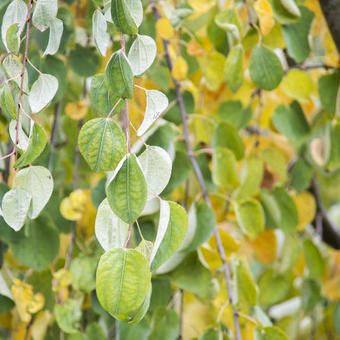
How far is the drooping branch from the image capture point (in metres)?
0.58

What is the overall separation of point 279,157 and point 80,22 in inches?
13.7

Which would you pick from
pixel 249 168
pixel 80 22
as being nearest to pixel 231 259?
pixel 249 168

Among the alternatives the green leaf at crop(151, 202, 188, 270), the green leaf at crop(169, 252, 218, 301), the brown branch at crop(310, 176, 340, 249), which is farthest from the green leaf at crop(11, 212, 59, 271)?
the brown branch at crop(310, 176, 340, 249)

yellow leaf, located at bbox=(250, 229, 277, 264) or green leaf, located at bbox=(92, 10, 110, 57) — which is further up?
green leaf, located at bbox=(92, 10, 110, 57)

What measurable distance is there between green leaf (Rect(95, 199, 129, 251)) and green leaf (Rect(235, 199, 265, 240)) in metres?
0.26

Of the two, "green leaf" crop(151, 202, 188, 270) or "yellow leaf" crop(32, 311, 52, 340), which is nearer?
"green leaf" crop(151, 202, 188, 270)

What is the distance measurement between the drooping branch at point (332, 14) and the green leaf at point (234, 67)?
137 mm

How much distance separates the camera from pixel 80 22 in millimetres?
740

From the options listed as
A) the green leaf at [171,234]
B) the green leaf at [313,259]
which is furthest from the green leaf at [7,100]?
the green leaf at [313,259]

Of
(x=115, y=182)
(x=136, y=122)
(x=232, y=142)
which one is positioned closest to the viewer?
(x=115, y=182)

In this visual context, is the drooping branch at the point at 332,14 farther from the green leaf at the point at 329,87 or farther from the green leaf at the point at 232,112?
the green leaf at the point at 232,112

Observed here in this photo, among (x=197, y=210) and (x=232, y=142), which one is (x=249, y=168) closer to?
(x=232, y=142)

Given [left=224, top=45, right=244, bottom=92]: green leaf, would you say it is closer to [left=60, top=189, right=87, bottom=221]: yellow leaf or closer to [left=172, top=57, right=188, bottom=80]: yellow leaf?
[left=172, top=57, right=188, bottom=80]: yellow leaf

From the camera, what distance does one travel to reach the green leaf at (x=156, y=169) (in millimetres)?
333
